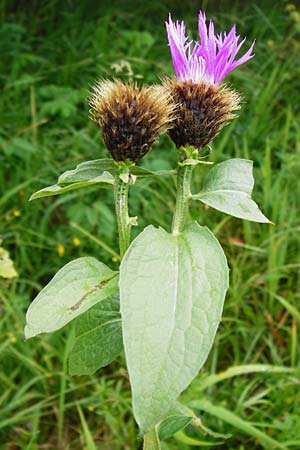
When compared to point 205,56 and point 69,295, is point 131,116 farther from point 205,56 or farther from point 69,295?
point 69,295

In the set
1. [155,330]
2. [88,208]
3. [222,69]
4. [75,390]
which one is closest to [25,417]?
[75,390]

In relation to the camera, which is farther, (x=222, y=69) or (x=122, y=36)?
(x=122, y=36)

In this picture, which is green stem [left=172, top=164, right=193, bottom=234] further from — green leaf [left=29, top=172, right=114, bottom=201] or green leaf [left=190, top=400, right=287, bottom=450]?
green leaf [left=190, top=400, right=287, bottom=450]

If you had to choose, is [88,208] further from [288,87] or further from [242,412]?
[288,87]

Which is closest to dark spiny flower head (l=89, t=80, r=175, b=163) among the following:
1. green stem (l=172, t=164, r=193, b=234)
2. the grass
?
green stem (l=172, t=164, r=193, b=234)

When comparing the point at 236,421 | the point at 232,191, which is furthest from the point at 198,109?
the point at 236,421

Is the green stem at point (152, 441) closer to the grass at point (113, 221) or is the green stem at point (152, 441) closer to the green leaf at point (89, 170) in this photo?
the grass at point (113, 221)

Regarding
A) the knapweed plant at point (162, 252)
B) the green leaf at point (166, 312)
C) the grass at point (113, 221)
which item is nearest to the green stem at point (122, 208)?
the knapweed plant at point (162, 252)
